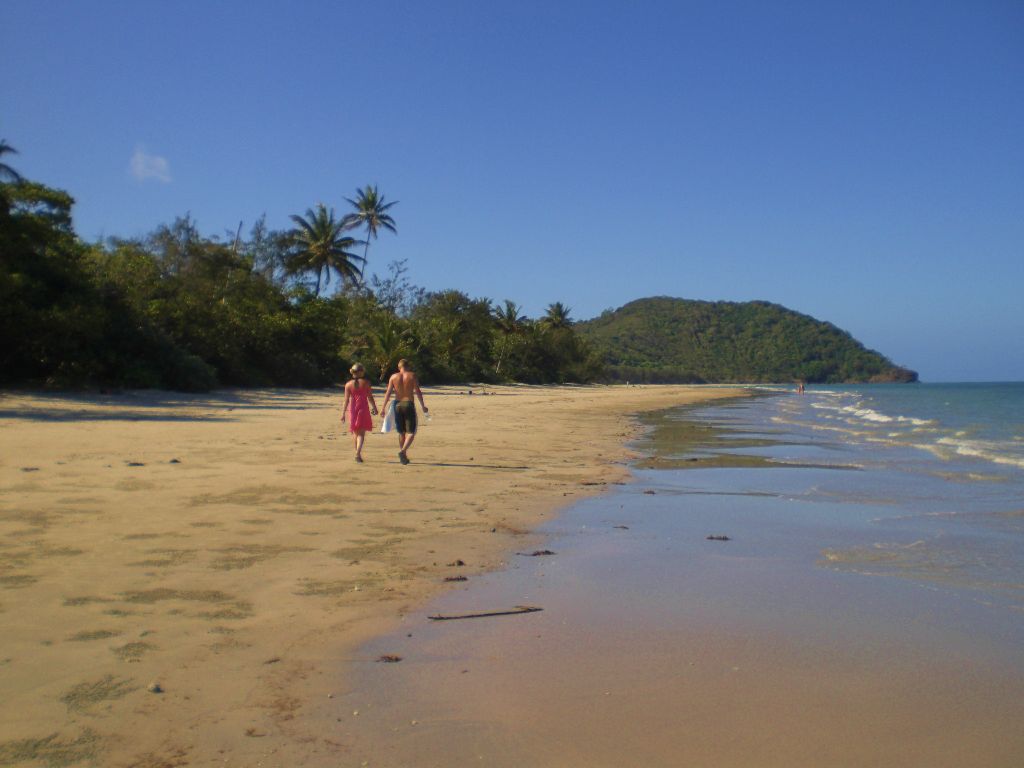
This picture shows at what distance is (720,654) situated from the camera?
3.83 metres

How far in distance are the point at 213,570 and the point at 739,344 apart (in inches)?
6068

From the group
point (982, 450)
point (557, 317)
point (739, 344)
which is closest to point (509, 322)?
point (557, 317)

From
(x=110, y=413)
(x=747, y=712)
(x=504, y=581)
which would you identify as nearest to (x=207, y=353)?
(x=110, y=413)

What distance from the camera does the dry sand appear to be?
2932mm

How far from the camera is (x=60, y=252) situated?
20.3m

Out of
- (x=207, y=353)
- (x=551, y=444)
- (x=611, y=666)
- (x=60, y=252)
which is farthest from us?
(x=207, y=353)

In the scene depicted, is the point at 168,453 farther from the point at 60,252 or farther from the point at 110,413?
the point at 60,252

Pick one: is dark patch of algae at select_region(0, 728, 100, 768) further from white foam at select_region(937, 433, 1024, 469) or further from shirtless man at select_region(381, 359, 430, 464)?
white foam at select_region(937, 433, 1024, 469)

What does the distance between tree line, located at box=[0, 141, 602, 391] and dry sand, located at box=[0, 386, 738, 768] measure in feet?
26.7

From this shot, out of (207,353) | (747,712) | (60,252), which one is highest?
(60,252)

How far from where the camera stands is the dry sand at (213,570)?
2.93 metres

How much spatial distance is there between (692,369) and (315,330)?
103229 mm

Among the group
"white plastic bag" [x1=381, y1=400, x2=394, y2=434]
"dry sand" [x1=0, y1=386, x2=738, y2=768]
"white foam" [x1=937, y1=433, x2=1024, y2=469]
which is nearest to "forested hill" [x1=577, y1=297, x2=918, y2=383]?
"white foam" [x1=937, y1=433, x2=1024, y2=469]

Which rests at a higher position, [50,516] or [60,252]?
[60,252]
